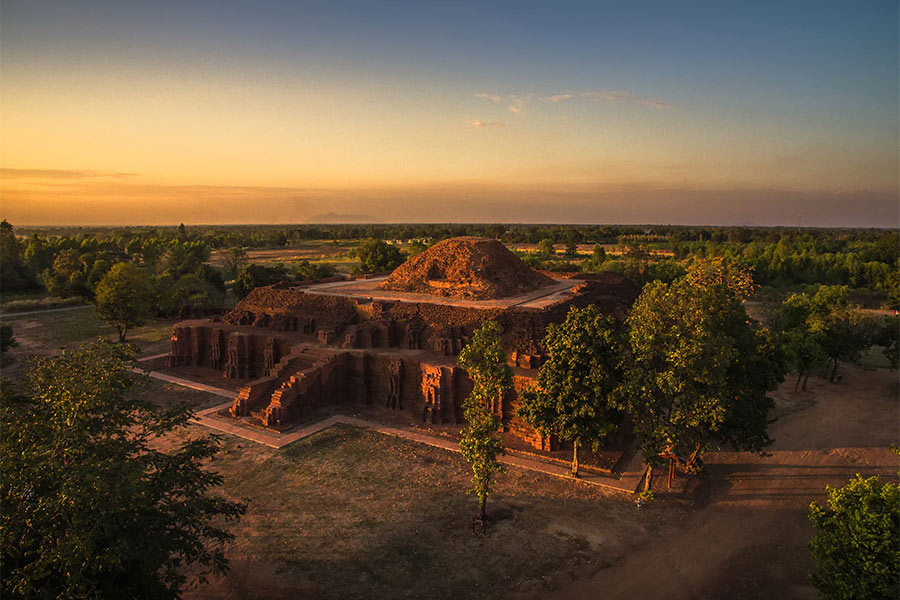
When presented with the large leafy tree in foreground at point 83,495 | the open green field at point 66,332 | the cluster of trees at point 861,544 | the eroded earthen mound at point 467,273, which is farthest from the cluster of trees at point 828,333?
the open green field at point 66,332

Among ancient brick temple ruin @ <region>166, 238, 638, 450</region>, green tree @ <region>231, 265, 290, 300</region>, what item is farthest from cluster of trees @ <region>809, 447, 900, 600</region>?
green tree @ <region>231, 265, 290, 300</region>

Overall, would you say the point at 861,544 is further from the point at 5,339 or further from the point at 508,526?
the point at 5,339

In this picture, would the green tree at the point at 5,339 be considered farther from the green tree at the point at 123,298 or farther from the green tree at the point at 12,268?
the green tree at the point at 12,268

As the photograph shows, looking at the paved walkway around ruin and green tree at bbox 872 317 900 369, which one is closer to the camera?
the paved walkway around ruin

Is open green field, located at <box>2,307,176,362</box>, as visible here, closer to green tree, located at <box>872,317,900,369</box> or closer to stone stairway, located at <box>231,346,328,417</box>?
stone stairway, located at <box>231,346,328,417</box>

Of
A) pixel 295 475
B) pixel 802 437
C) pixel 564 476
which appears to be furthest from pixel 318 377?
pixel 802 437

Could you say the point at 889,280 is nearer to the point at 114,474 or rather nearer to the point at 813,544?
the point at 813,544
